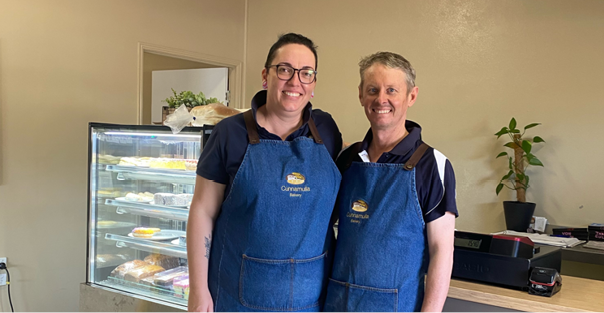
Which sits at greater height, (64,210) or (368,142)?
(368,142)

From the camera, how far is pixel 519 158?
3.57 m

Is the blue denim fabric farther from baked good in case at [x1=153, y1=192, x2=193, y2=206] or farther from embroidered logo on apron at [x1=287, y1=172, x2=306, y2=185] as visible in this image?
baked good in case at [x1=153, y1=192, x2=193, y2=206]

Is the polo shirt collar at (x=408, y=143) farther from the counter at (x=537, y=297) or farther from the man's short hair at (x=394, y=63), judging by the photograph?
the counter at (x=537, y=297)

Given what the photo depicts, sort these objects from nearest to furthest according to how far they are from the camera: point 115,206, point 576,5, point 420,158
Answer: point 420,158, point 115,206, point 576,5

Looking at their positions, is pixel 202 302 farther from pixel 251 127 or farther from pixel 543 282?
pixel 543 282

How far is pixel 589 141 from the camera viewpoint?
3.47 metres

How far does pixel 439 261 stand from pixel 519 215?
2296mm

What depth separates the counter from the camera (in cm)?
156

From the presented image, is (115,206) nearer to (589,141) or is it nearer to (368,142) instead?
(368,142)

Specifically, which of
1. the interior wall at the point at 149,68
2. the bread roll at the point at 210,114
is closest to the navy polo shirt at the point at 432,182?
the bread roll at the point at 210,114

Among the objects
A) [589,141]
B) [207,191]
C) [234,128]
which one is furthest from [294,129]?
[589,141]

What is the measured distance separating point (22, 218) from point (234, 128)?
8.87 feet

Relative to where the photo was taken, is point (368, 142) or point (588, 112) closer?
point (368, 142)

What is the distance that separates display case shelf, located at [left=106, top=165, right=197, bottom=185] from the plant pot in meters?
2.19
